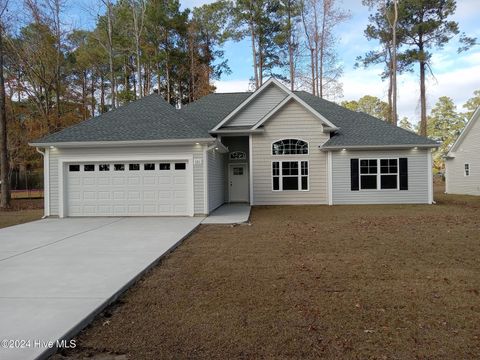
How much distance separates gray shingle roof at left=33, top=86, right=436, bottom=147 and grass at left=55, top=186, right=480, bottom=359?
19.4 ft

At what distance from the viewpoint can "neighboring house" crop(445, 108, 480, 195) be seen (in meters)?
21.9

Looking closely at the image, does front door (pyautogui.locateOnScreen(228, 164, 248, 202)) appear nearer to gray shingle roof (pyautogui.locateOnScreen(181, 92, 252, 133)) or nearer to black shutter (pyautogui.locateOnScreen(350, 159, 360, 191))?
gray shingle roof (pyautogui.locateOnScreen(181, 92, 252, 133))

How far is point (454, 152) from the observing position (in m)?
24.3

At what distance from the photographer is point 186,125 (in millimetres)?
13438

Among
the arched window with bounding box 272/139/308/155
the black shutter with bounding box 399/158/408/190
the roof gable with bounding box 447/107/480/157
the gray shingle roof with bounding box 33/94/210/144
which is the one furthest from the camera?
the roof gable with bounding box 447/107/480/157

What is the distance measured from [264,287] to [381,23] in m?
29.3

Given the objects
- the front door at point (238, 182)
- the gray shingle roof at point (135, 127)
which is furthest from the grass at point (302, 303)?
the front door at point (238, 182)

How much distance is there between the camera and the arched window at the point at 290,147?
16969mm

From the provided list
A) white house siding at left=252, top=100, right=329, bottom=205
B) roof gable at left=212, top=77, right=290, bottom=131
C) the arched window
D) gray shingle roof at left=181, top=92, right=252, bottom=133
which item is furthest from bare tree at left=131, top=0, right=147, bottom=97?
the arched window

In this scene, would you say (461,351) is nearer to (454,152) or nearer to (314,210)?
(314,210)

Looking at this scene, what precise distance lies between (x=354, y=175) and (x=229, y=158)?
6.20 m

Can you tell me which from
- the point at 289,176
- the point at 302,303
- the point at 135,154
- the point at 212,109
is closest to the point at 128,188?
the point at 135,154

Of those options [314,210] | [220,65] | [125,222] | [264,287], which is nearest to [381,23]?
[220,65]

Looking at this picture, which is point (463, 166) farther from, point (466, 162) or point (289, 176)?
point (289, 176)
